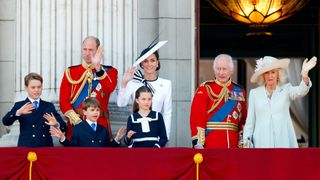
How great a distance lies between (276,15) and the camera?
1889cm

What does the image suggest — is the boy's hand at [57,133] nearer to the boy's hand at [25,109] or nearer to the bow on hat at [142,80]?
→ the boy's hand at [25,109]

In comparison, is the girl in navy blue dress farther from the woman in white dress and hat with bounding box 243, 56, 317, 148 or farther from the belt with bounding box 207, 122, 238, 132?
the woman in white dress and hat with bounding box 243, 56, 317, 148

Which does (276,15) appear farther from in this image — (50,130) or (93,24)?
(50,130)

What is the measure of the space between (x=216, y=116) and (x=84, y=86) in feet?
4.99

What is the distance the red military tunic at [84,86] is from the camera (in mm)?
13227

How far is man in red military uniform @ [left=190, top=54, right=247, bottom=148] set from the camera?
1290 centimetres

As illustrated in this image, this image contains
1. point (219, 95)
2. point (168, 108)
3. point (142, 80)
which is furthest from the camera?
point (142, 80)

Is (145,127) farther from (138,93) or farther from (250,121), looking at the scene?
(250,121)

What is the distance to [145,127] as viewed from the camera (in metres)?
12.7

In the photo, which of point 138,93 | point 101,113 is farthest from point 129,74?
point 101,113

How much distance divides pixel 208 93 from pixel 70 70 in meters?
1.59

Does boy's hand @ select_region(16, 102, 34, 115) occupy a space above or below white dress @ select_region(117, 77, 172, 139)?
below

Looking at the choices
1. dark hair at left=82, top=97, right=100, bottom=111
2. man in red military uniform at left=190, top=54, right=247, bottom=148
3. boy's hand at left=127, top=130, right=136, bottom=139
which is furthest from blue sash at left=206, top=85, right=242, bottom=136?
dark hair at left=82, top=97, right=100, bottom=111

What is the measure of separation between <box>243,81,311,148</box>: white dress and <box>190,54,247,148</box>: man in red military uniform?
20 cm
